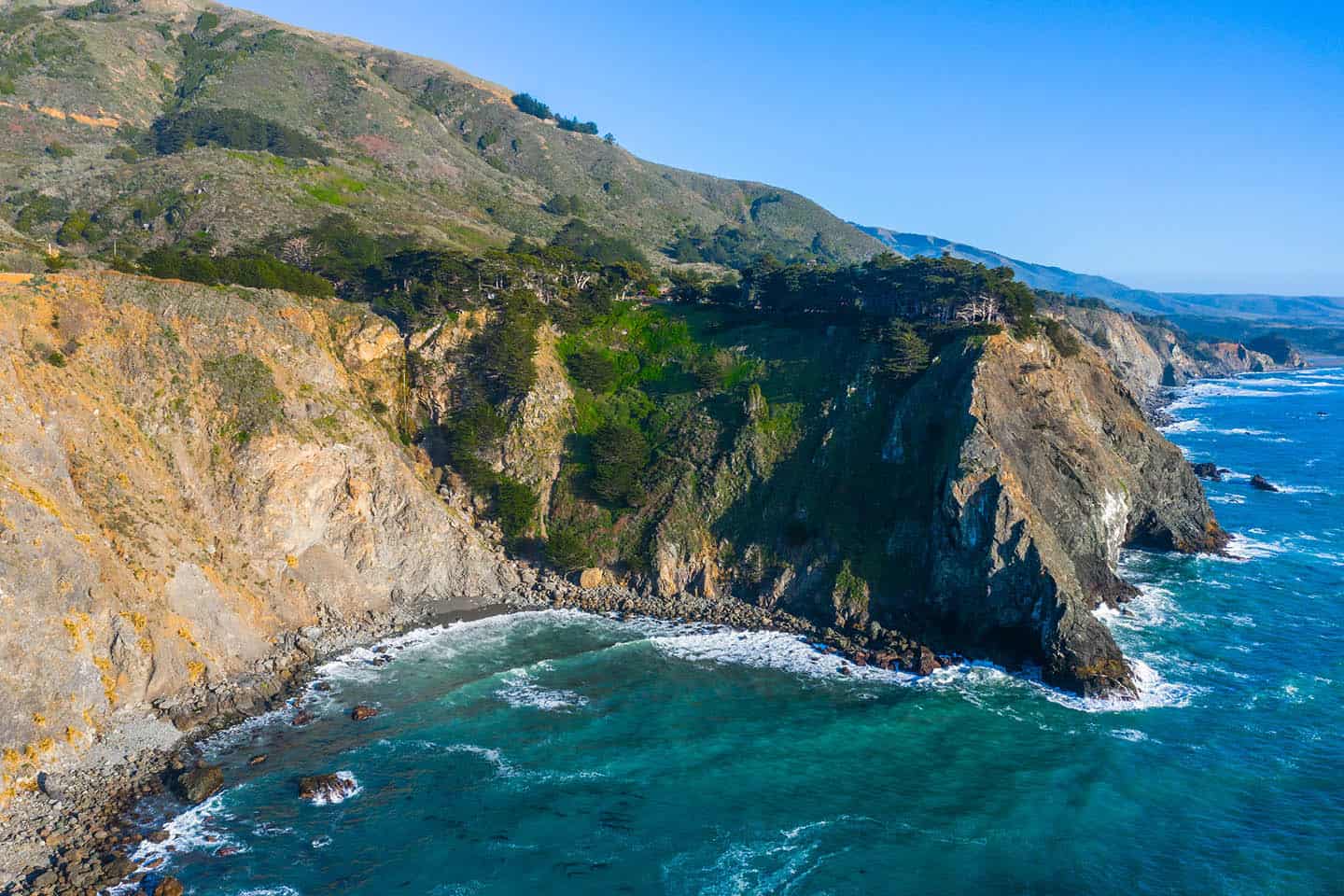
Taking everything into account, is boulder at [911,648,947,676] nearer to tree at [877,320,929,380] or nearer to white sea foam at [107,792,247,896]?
tree at [877,320,929,380]

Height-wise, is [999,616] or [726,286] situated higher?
[726,286]

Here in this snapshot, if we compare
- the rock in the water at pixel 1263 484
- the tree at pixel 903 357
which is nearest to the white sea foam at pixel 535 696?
the tree at pixel 903 357

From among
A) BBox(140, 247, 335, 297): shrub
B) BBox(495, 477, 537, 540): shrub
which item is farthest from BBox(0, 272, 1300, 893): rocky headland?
BBox(140, 247, 335, 297): shrub

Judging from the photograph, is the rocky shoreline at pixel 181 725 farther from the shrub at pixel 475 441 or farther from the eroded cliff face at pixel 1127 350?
the eroded cliff face at pixel 1127 350

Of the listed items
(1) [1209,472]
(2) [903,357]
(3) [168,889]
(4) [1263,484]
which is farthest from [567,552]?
(4) [1263,484]

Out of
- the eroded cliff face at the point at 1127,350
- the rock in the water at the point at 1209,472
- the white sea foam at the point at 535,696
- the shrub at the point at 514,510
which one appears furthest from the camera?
the eroded cliff face at the point at 1127,350

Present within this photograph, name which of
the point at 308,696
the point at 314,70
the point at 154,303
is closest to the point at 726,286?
the point at 154,303

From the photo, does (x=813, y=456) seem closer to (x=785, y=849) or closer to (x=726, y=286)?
(x=726, y=286)
